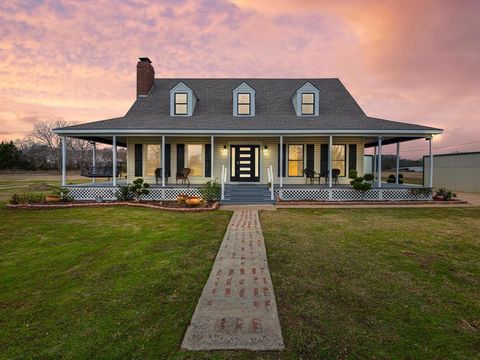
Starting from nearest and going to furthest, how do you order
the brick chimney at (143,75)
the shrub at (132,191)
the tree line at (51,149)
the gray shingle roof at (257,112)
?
the shrub at (132,191) < the gray shingle roof at (257,112) < the brick chimney at (143,75) < the tree line at (51,149)

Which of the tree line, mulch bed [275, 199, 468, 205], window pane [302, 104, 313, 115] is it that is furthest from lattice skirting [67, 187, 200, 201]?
the tree line

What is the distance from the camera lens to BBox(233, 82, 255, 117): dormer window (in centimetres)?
1597

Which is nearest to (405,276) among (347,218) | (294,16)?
(347,218)

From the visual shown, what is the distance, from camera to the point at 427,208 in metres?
11.8

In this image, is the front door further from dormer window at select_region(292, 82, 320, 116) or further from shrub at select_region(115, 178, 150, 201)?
shrub at select_region(115, 178, 150, 201)

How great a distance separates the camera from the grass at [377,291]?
261 centimetres

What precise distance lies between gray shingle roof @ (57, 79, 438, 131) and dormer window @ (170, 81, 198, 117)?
1.86 ft

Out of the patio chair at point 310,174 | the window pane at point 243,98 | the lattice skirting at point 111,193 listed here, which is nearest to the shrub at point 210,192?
the lattice skirting at point 111,193

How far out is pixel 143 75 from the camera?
57.6 feet

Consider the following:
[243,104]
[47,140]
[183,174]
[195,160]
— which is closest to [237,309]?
[183,174]

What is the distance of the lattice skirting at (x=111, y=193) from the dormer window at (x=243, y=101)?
615 centimetres

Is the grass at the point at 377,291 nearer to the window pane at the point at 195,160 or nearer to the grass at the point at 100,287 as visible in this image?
the grass at the point at 100,287

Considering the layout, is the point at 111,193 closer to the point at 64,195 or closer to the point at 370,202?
the point at 64,195

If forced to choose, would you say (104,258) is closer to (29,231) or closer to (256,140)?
(29,231)
